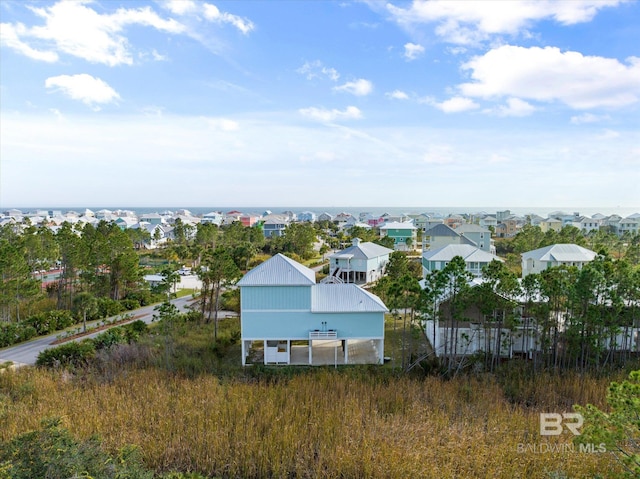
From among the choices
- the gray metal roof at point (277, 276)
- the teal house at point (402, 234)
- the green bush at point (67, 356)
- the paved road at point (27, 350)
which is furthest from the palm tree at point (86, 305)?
the teal house at point (402, 234)

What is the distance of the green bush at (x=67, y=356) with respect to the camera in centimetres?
1571

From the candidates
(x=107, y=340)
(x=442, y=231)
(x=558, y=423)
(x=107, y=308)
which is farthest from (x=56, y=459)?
(x=442, y=231)

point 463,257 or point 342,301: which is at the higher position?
point 463,257

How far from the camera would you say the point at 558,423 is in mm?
10914

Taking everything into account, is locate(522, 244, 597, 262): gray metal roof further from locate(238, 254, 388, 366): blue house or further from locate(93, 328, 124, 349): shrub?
locate(93, 328, 124, 349): shrub

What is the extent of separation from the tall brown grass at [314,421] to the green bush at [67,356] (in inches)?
61.9

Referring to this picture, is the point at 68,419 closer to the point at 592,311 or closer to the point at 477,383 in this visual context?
the point at 477,383

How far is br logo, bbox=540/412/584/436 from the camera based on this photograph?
34.7 feet

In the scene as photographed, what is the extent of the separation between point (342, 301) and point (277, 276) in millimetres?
2926

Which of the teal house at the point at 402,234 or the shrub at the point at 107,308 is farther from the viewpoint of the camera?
the teal house at the point at 402,234

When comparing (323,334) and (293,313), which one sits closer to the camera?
(323,334)

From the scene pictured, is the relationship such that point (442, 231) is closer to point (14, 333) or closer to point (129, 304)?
point (129, 304)

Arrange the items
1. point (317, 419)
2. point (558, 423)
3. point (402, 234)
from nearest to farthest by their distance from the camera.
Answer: point (317, 419)
point (558, 423)
point (402, 234)

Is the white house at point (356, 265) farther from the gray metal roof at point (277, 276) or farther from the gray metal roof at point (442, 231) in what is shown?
the gray metal roof at point (277, 276)
